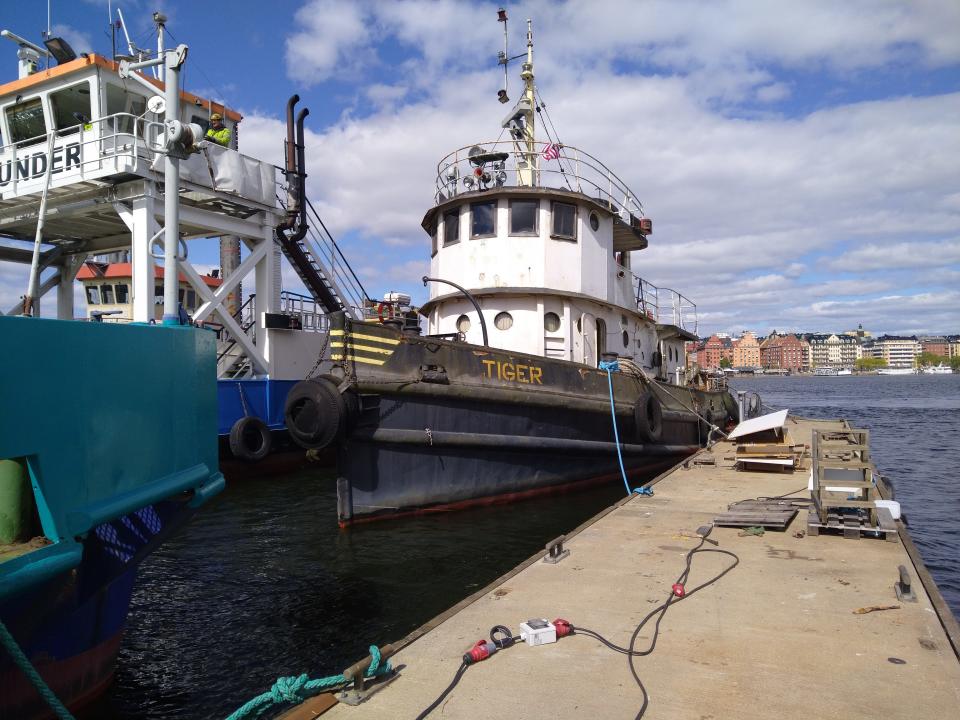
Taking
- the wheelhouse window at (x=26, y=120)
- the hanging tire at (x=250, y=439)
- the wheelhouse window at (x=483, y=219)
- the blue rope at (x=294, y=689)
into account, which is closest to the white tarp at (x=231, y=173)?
the wheelhouse window at (x=26, y=120)

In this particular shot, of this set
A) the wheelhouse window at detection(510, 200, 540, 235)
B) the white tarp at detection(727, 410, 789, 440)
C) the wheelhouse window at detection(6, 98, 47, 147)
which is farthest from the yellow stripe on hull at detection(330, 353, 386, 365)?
the wheelhouse window at detection(6, 98, 47, 147)

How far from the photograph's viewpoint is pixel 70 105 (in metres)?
12.4

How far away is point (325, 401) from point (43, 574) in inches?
182

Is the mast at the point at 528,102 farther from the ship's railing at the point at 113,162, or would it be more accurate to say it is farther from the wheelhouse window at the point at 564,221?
the ship's railing at the point at 113,162

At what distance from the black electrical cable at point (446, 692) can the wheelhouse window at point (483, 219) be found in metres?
8.07

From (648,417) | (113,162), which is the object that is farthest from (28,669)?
(113,162)

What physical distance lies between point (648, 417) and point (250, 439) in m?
6.59

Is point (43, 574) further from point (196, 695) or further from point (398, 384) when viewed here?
point (398, 384)

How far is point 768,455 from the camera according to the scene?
9.24 meters

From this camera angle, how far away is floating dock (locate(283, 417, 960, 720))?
9.24 feet

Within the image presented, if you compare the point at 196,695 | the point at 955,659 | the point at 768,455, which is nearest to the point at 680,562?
the point at 955,659

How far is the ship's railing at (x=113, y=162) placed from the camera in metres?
10.7

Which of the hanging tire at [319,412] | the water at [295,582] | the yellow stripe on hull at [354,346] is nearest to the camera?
the water at [295,582]

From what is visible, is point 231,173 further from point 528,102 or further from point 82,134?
point 528,102
